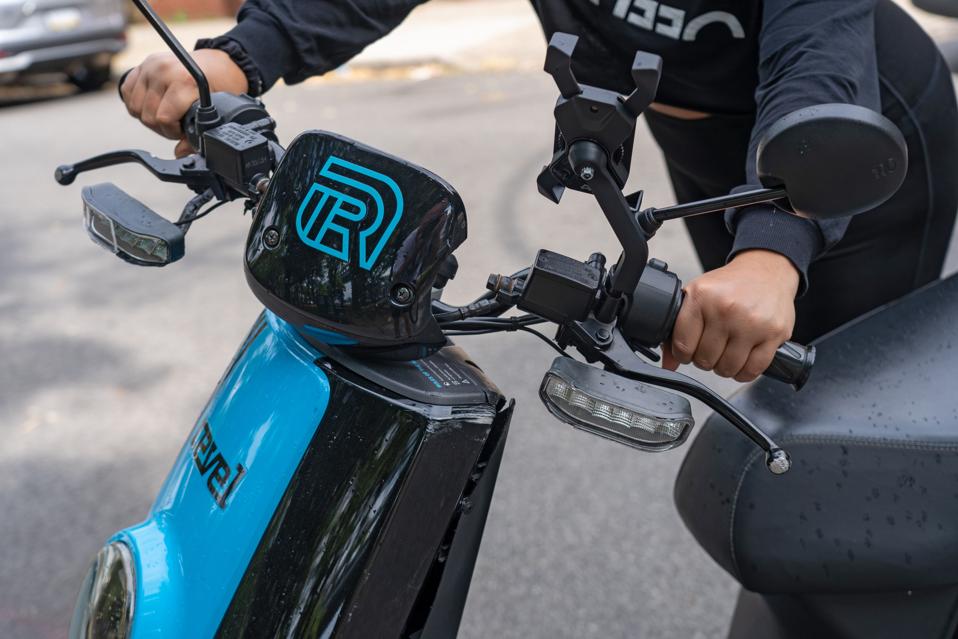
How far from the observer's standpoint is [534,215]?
4844 millimetres

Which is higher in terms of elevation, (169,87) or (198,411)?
(169,87)

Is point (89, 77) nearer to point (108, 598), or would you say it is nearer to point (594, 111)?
point (108, 598)

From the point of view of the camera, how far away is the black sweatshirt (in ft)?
3.80

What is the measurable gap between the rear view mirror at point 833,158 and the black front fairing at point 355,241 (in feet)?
1.04

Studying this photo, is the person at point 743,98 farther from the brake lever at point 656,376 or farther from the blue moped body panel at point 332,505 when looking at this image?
the blue moped body panel at point 332,505

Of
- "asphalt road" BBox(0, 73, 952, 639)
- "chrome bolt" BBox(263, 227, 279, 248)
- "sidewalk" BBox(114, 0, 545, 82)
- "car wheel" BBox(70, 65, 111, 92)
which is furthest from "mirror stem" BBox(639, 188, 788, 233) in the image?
"car wheel" BBox(70, 65, 111, 92)

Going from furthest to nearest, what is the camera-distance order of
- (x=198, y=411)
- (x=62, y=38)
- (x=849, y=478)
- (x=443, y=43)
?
(x=443, y=43) < (x=62, y=38) < (x=198, y=411) < (x=849, y=478)

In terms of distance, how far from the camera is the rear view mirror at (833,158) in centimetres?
83

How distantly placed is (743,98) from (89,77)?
8.57 m

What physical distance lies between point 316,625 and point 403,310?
34 cm

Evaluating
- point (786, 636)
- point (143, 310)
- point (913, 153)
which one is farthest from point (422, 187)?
point (143, 310)

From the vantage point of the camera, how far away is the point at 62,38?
Answer: 8.27 m

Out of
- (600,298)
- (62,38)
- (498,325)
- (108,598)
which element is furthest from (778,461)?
(62,38)

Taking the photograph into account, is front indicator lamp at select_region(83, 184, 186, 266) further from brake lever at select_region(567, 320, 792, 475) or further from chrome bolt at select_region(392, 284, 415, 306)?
brake lever at select_region(567, 320, 792, 475)
